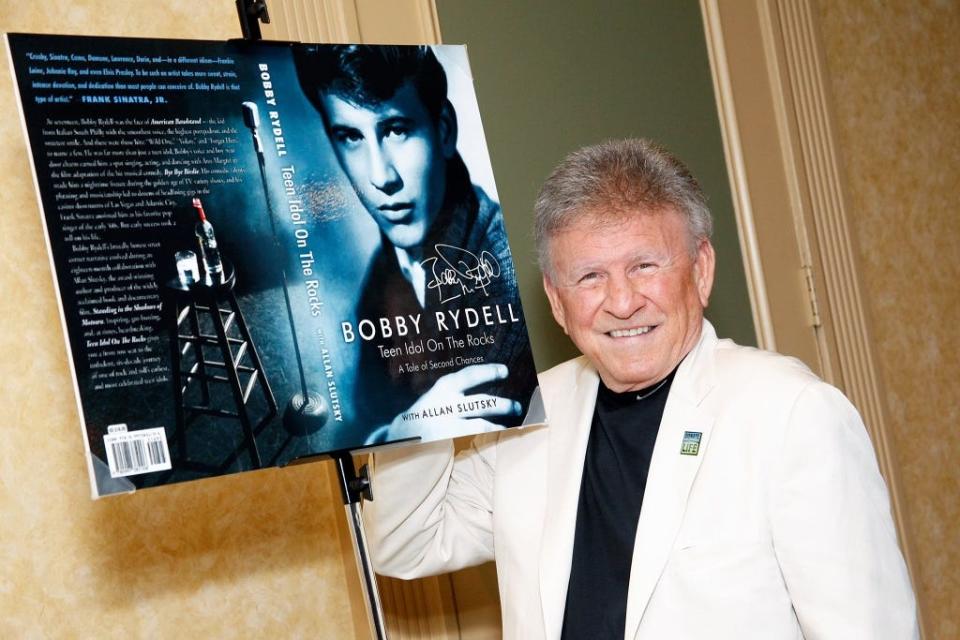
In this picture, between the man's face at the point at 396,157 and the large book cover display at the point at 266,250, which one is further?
the man's face at the point at 396,157

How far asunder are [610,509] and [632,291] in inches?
12.0

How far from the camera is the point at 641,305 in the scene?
153 centimetres

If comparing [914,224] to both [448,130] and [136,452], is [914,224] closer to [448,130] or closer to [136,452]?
[448,130]

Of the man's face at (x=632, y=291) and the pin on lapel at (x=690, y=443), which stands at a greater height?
the man's face at (x=632, y=291)

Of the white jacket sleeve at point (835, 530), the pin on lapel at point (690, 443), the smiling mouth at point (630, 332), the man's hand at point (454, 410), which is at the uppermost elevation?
the smiling mouth at point (630, 332)

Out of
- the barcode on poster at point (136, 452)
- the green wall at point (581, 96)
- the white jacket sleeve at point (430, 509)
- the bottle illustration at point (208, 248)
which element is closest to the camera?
the barcode on poster at point (136, 452)

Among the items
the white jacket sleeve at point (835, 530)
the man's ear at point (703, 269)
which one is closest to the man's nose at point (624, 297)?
the man's ear at point (703, 269)

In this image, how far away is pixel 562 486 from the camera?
1600 millimetres

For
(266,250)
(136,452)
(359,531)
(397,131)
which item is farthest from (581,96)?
(136,452)

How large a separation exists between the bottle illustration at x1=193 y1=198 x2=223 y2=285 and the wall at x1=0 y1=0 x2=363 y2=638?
0.55 metres

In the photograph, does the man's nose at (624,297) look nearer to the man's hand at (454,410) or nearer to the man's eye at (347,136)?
the man's hand at (454,410)

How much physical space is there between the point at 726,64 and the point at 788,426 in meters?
1.30

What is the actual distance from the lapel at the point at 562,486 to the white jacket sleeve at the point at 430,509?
133 mm

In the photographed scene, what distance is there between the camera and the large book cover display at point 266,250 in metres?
1.22
